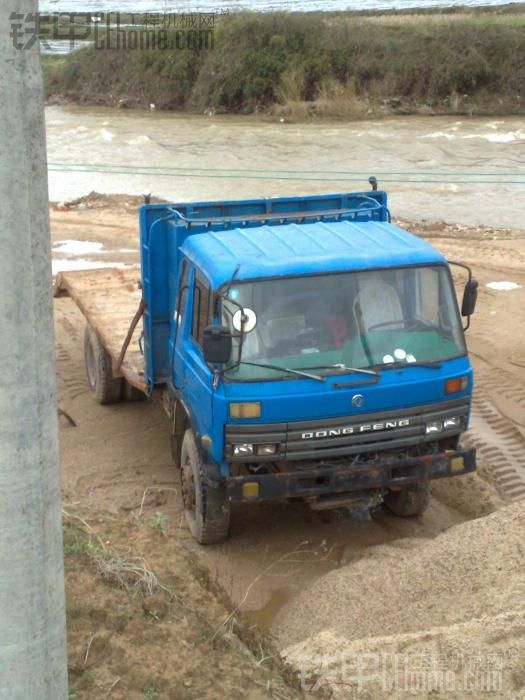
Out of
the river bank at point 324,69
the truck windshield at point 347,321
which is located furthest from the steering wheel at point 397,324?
the river bank at point 324,69

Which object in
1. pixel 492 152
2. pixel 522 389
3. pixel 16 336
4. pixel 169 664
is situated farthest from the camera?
pixel 492 152

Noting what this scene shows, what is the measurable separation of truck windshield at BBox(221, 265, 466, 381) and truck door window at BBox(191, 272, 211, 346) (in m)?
0.32

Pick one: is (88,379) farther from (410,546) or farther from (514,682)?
(514,682)

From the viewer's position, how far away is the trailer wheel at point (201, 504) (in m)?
6.74

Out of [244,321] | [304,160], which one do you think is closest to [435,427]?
[244,321]

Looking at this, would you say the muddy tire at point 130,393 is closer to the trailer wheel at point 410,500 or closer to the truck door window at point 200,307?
the truck door window at point 200,307

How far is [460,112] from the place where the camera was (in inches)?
1451

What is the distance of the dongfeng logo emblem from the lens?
20.4 ft

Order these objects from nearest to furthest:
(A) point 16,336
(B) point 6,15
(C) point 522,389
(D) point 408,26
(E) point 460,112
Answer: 1. (B) point 6,15
2. (A) point 16,336
3. (C) point 522,389
4. (E) point 460,112
5. (D) point 408,26

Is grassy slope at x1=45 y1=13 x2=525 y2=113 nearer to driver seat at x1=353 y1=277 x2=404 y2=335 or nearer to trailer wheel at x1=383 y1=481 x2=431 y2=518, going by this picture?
trailer wheel at x1=383 y1=481 x2=431 y2=518

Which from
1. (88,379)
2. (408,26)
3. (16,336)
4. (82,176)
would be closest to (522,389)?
(88,379)

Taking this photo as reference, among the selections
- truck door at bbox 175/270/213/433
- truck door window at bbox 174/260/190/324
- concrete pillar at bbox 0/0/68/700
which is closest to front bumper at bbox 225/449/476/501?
truck door at bbox 175/270/213/433

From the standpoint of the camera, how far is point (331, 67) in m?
40.2

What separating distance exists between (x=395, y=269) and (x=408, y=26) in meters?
38.0
